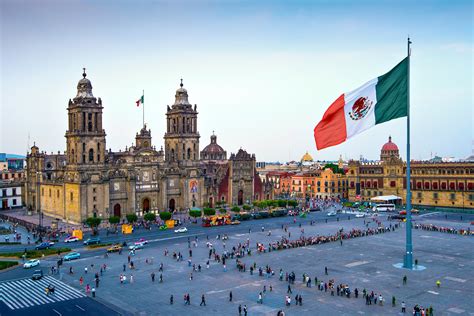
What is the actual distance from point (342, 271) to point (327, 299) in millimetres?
9738

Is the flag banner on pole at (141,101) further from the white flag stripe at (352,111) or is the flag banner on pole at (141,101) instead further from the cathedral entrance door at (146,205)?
the white flag stripe at (352,111)

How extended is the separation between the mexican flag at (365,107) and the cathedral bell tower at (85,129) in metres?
58.4

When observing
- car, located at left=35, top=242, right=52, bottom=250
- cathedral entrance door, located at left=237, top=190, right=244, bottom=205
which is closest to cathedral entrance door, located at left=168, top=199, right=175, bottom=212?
cathedral entrance door, located at left=237, top=190, right=244, bottom=205

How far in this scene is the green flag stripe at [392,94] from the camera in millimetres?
41094

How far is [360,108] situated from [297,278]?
59.0 feet

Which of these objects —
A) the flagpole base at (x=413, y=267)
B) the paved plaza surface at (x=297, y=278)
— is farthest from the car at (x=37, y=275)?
the flagpole base at (x=413, y=267)

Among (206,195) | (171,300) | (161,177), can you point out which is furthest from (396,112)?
(206,195)

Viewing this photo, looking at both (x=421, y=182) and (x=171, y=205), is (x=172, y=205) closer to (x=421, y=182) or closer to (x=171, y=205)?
(x=171, y=205)

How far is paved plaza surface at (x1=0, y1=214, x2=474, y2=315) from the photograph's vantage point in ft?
130

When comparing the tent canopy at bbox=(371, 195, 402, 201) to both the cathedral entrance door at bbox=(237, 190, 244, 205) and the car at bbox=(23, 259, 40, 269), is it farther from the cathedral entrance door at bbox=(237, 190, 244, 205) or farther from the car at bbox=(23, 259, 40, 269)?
the car at bbox=(23, 259, 40, 269)

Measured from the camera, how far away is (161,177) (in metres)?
97.1

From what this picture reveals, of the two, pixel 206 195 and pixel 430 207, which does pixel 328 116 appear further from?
pixel 430 207

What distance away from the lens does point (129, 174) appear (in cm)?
9162

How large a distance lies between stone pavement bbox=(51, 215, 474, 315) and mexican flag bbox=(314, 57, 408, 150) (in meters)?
13.5
